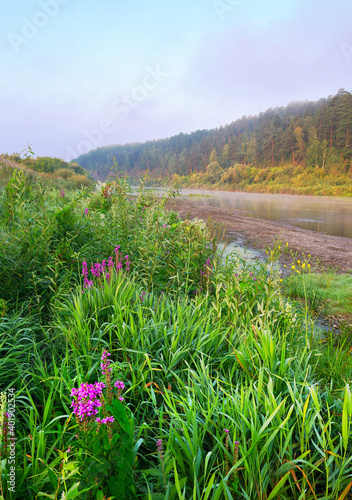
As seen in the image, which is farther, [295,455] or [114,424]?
[295,455]

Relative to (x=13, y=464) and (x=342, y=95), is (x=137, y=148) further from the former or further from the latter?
(x=13, y=464)

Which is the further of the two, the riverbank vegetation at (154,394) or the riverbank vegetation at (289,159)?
the riverbank vegetation at (289,159)

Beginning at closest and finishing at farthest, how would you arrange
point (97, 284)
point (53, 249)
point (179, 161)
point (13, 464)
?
point (13, 464)
point (97, 284)
point (53, 249)
point (179, 161)

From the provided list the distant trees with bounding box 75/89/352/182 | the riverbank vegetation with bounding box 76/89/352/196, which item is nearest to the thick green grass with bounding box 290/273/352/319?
the distant trees with bounding box 75/89/352/182

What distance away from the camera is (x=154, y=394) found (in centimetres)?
175

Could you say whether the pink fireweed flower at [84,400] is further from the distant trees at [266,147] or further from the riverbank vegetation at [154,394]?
the distant trees at [266,147]

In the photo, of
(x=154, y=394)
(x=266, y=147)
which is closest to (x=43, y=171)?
(x=154, y=394)

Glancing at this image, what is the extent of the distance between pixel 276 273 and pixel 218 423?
135 centimetres

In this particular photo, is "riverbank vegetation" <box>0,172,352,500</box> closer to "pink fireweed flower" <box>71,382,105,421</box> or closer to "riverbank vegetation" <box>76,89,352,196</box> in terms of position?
"pink fireweed flower" <box>71,382,105,421</box>

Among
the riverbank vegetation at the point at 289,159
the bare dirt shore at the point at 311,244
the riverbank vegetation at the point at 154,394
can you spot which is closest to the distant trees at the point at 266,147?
the riverbank vegetation at the point at 289,159

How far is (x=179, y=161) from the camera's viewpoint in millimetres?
97312

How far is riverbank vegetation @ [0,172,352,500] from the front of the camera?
1.17 meters

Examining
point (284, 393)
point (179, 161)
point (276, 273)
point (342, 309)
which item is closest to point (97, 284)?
point (276, 273)

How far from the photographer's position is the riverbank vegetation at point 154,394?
117 centimetres
